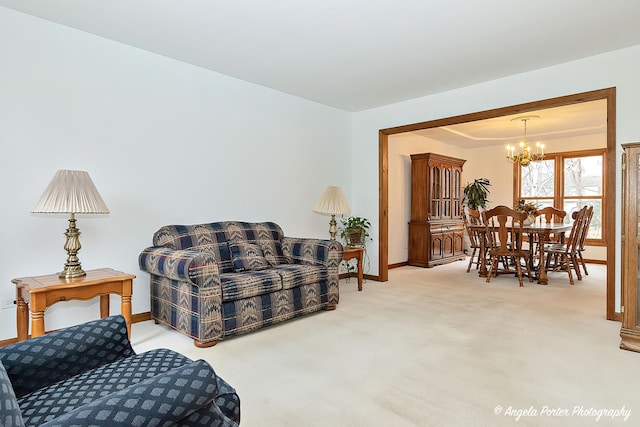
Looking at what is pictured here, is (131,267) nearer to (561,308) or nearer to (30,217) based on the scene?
(30,217)

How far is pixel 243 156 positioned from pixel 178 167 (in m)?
0.80

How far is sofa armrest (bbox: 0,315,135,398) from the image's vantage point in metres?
1.33

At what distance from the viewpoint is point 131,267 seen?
3387mm

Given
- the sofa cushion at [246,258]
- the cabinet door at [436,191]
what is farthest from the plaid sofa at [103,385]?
the cabinet door at [436,191]

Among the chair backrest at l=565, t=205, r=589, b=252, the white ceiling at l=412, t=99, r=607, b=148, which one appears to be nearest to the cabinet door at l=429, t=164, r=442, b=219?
the white ceiling at l=412, t=99, r=607, b=148

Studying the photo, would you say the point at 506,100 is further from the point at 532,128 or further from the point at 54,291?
the point at 54,291

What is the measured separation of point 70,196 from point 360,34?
8.20 feet

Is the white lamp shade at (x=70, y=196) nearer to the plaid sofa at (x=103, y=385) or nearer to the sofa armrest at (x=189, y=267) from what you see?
the sofa armrest at (x=189, y=267)

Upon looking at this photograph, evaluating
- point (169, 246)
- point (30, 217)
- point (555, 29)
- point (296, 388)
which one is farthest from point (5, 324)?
point (555, 29)

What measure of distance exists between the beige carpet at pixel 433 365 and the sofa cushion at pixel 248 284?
0.35 metres

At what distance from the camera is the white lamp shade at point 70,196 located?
2.45 meters

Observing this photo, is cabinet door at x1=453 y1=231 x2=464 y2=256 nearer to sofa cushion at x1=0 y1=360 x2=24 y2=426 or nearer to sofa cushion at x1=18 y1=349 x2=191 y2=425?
sofa cushion at x1=18 y1=349 x2=191 y2=425

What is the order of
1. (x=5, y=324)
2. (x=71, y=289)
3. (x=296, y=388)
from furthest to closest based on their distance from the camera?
(x=5, y=324) < (x=71, y=289) < (x=296, y=388)

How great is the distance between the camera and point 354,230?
5.28 meters
